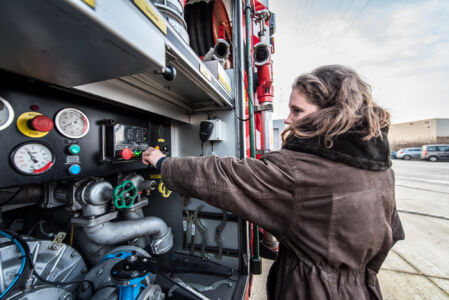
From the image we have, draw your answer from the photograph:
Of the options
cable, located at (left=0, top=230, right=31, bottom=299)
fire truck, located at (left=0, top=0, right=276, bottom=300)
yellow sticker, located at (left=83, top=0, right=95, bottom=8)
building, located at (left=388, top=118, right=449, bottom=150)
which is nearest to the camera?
yellow sticker, located at (left=83, top=0, right=95, bottom=8)

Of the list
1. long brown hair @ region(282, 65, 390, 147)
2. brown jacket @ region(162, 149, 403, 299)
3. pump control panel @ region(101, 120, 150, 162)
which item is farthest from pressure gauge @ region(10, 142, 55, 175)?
long brown hair @ region(282, 65, 390, 147)

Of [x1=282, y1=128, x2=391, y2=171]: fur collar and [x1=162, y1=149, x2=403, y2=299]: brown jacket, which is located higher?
[x1=282, y1=128, x2=391, y2=171]: fur collar

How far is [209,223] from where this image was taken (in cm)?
153

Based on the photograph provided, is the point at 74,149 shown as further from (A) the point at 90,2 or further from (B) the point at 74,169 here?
(A) the point at 90,2

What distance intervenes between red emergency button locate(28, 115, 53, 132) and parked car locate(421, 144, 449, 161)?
54.6ft

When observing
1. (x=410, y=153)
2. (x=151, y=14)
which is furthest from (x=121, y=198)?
(x=410, y=153)

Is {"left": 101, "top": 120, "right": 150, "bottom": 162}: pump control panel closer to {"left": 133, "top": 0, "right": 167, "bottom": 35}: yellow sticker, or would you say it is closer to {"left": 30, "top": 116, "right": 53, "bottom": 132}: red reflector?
{"left": 30, "top": 116, "right": 53, "bottom": 132}: red reflector

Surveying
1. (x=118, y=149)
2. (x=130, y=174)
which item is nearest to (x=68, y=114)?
(x=118, y=149)

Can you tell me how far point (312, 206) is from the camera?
63 cm

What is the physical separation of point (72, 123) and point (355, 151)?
115cm

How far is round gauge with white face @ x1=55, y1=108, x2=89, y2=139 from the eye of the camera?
721mm

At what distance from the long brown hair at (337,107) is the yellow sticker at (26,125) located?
98 cm

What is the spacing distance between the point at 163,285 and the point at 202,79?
4.56 feet

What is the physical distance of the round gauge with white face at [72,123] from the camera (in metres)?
0.72
